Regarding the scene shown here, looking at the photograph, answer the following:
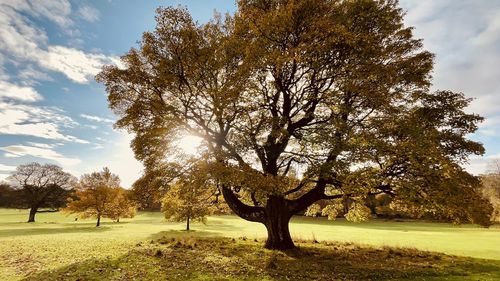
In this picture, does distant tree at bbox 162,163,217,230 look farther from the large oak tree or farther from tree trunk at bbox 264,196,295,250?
tree trunk at bbox 264,196,295,250

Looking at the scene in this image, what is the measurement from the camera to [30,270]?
13297 mm

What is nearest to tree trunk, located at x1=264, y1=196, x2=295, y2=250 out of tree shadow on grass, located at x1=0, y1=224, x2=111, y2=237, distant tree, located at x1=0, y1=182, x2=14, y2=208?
tree shadow on grass, located at x1=0, y1=224, x2=111, y2=237

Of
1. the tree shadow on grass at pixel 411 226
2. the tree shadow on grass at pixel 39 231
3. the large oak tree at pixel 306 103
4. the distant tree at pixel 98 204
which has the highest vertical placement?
the large oak tree at pixel 306 103

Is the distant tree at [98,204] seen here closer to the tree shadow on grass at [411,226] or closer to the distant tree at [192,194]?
the distant tree at [192,194]

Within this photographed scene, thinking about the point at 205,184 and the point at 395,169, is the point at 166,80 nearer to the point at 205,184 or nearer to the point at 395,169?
the point at 205,184

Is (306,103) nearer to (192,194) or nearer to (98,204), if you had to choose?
(192,194)

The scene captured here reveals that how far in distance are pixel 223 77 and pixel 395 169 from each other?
37.2ft

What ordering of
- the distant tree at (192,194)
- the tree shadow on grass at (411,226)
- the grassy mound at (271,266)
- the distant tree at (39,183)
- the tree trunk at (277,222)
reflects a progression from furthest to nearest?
1. the distant tree at (39,183)
2. the tree shadow on grass at (411,226)
3. the tree trunk at (277,222)
4. the distant tree at (192,194)
5. the grassy mound at (271,266)

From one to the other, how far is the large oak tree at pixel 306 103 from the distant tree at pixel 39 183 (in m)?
59.3

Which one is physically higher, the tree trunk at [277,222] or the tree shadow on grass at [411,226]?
the tree trunk at [277,222]

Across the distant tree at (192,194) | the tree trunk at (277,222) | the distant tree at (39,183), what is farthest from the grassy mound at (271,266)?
the distant tree at (39,183)

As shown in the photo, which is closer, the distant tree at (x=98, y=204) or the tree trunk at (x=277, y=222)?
the tree trunk at (x=277, y=222)

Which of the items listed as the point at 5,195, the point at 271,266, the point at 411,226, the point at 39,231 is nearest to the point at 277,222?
the point at 271,266

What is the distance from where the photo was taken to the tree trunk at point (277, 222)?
65.0 ft
